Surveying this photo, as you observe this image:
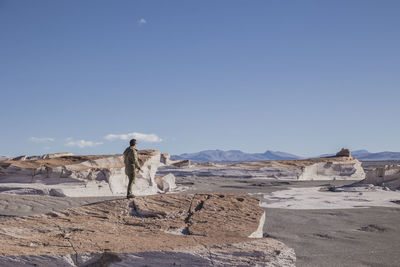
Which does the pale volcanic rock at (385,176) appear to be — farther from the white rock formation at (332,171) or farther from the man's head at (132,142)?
the man's head at (132,142)

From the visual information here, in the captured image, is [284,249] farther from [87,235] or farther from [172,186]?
[172,186]

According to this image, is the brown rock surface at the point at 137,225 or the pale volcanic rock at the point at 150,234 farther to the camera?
the brown rock surface at the point at 137,225

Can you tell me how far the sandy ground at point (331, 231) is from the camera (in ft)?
16.0

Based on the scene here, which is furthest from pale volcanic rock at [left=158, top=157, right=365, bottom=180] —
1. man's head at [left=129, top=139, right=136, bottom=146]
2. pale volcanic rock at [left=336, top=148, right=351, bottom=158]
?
man's head at [left=129, top=139, right=136, bottom=146]

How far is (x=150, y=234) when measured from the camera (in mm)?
4445

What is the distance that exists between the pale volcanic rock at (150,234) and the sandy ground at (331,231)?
3.66 ft

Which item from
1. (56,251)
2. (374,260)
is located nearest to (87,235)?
(56,251)

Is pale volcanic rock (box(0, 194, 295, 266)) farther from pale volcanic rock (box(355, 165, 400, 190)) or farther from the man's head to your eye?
pale volcanic rock (box(355, 165, 400, 190))

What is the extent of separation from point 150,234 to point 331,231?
12.6ft

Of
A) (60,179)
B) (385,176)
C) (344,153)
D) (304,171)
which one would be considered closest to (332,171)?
(304,171)

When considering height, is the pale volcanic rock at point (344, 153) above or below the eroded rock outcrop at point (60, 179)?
above

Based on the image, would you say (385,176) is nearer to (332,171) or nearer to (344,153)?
(332,171)

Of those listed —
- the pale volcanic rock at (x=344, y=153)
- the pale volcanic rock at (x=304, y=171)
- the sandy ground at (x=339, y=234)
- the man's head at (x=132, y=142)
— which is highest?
the pale volcanic rock at (x=344, y=153)

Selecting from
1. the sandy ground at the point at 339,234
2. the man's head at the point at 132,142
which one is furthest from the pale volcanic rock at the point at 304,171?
the man's head at the point at 132,142
